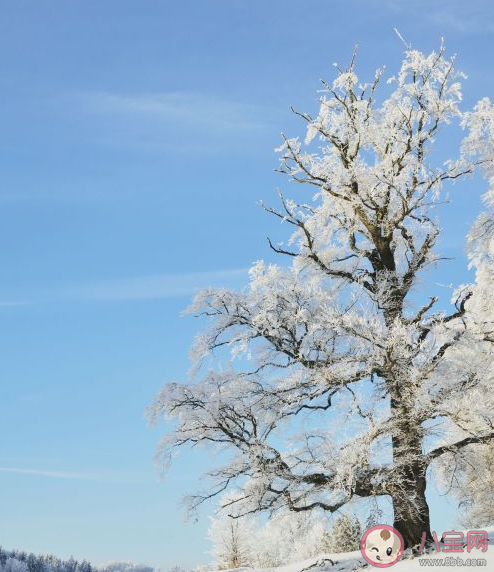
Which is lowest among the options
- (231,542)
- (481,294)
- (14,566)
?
(14,566)

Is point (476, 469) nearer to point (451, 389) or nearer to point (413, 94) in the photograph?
point (451, 389)

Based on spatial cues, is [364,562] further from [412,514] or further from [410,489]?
[410,489]

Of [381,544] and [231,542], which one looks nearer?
[381,544]

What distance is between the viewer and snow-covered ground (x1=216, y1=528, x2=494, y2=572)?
11.6 m

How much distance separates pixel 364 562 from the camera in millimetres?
13742

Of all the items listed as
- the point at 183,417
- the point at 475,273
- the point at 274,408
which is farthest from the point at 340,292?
the point at 475,273

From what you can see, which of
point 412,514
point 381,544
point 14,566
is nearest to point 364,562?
point 381,544

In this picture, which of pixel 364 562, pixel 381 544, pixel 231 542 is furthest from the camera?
pixel 231 542

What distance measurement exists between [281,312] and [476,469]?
539 cm

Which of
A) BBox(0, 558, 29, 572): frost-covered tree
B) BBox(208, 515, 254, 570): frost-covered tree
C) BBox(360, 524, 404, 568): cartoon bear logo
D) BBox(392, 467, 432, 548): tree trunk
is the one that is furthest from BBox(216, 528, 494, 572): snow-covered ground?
BBox(0, 558, 29, 572): frost-covered tree

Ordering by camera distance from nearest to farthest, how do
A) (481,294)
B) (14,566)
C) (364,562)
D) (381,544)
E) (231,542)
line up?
(381,544) → (364,562) → (481,294) → (231,542) → (14,566)

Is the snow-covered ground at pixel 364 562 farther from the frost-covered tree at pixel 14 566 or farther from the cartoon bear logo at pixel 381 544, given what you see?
the frost-covered tree at pixel 14 566

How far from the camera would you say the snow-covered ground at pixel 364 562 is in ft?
38.2

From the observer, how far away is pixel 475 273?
21.0 meters
